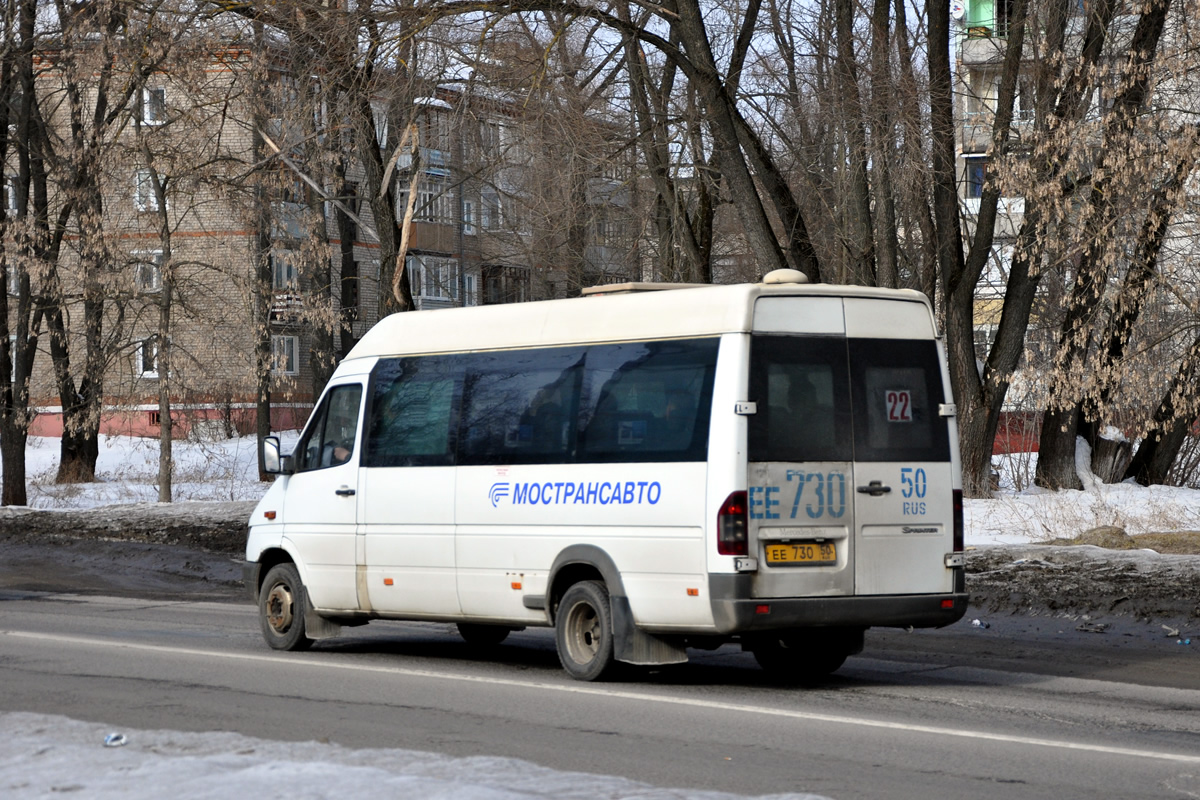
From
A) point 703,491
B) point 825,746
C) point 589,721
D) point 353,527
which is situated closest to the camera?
point 825,746

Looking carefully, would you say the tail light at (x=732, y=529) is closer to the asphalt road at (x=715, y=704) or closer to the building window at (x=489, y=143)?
the asphalt road at (x=715, y=704)

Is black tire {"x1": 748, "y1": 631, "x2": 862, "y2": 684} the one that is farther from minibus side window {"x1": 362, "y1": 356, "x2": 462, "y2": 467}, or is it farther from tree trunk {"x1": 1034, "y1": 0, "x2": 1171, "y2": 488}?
tree trunk {"x1": 1034, "y1": 0, "x2": 1171, "y2": 488}

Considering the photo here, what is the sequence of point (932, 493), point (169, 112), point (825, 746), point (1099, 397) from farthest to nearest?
point (169, 112) → point (1099, 397) → point (932, 493) → point (825, 746)

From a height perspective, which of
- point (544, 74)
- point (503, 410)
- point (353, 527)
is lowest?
point (353, 527)

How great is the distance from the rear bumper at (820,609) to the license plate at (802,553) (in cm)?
21

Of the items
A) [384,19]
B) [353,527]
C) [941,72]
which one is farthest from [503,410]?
[941,72]

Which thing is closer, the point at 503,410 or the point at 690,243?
the point at 503,410

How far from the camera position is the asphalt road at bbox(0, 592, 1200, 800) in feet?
23.1

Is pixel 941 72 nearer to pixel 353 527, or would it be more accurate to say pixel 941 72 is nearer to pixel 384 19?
pixel 384 19

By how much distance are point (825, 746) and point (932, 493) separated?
112 inches

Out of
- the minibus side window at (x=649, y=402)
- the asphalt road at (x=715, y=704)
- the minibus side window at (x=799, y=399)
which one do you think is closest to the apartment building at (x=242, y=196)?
the asphalt road at (x=715, y=704)

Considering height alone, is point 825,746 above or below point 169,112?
below

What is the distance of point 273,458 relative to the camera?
→ 39.9 ft

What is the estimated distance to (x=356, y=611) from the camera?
1171 centimetres
